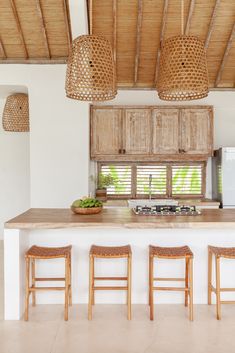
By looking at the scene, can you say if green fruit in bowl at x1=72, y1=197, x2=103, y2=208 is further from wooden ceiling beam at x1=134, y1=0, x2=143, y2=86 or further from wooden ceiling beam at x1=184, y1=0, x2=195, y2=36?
wooden ceiling beam at x1=184, y1=0, x2=195, y2=36

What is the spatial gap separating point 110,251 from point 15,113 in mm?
3671

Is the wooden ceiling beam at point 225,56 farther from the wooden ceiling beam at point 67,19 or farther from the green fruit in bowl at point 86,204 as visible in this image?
the green fruit in bowl at point 86,204

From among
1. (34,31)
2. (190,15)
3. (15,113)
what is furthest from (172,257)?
(15,113)

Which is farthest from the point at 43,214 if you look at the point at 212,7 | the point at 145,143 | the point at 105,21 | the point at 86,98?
the point at 212,7

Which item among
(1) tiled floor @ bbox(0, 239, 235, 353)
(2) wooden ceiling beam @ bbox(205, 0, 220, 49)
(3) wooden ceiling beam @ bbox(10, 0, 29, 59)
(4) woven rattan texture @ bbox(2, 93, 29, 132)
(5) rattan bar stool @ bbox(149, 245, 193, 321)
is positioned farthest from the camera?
(4) woven rattan texture @ bbox(2, 93, 29, 132)

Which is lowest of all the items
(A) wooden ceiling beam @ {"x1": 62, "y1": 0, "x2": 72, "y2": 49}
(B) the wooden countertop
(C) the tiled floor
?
(C) the tiled floor

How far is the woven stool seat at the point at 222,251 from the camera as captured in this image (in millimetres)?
3373

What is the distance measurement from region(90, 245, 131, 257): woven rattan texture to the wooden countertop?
0.30m

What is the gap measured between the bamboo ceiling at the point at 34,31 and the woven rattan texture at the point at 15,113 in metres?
0.66

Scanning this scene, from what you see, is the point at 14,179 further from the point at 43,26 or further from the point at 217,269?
the point at 217,269

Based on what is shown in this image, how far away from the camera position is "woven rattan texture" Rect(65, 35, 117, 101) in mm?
3102

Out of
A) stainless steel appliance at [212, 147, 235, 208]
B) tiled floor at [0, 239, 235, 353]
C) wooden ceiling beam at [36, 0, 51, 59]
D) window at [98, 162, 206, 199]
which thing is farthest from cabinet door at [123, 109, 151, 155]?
tiled floor at [0, 239, 235, 353]

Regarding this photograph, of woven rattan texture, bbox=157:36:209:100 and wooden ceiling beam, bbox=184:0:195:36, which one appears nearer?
woven rattan texture, bbox=157:36:209:100

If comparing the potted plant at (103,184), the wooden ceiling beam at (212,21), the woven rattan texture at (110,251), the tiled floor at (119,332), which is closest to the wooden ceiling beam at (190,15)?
the wooden ceiling beam at (212,21)
